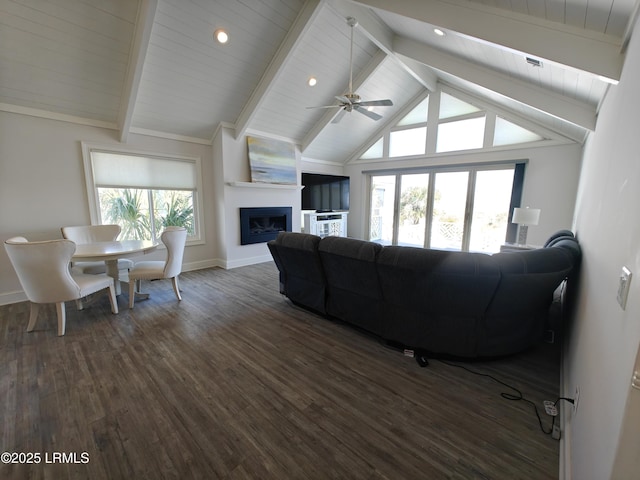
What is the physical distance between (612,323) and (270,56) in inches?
191

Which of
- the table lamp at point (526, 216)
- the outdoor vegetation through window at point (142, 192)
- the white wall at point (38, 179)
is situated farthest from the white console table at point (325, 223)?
the white wall at point (38, 179)

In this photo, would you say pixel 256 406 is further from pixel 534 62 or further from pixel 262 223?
pixel 262 223

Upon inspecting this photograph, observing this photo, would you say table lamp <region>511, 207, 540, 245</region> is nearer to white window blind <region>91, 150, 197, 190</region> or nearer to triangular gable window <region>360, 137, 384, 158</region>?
triangular gable window <region>360, 137, 384, 158</region>

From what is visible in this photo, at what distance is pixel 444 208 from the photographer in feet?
21.0

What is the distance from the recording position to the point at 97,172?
13.6ft

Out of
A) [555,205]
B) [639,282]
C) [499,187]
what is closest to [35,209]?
[639,282]

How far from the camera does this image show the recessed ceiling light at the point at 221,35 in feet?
11.5

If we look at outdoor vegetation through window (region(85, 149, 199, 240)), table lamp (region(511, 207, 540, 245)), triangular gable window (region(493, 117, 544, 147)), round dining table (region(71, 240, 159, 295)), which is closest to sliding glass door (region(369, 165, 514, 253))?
triangular gable window (region(493, 117, 544, 147))

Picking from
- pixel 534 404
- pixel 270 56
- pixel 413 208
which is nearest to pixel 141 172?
pixel 270 56

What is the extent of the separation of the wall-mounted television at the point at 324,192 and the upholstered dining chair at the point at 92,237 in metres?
4.01

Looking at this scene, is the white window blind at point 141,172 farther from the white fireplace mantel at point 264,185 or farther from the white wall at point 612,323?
the white wall at point 612,323

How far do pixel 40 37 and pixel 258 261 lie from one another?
4.34 metres

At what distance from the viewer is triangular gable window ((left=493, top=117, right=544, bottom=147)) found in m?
5.09

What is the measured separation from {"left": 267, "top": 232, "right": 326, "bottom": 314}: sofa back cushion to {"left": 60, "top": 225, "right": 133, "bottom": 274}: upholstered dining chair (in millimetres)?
2229
